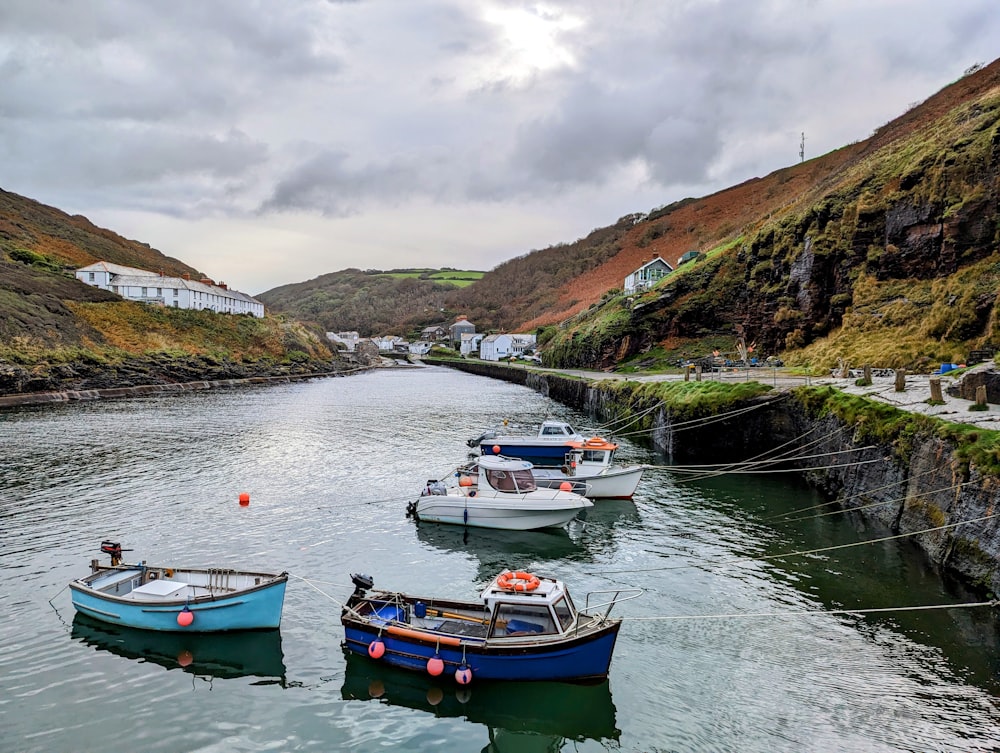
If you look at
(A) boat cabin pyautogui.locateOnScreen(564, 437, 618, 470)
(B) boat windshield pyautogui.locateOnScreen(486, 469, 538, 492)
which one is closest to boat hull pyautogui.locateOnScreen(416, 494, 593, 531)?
(B) boat windshield pyautogui.locateOnScreen(486, 469, 538, 492)

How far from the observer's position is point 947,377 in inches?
1044

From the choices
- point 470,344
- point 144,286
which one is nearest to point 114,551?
point 144,286

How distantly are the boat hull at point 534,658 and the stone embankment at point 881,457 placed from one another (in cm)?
1037

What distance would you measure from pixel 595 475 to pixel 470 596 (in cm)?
1196

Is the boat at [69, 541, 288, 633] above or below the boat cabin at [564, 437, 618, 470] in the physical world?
below

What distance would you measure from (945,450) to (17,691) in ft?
82.0

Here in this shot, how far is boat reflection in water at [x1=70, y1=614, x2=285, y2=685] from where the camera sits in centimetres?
1441

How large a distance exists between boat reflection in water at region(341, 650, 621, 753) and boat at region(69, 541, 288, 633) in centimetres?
320

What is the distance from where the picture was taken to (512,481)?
2488cm

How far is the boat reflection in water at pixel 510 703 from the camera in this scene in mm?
12125

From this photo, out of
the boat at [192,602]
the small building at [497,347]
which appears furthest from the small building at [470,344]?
the boat at [192,602]

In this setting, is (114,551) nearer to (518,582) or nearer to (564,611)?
(518,582)

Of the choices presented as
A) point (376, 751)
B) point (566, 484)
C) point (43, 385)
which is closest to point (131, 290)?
point (43, 385)

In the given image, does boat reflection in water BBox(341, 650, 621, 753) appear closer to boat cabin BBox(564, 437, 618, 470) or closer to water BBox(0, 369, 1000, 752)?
water BBox(0, 369, 1000, 752)
